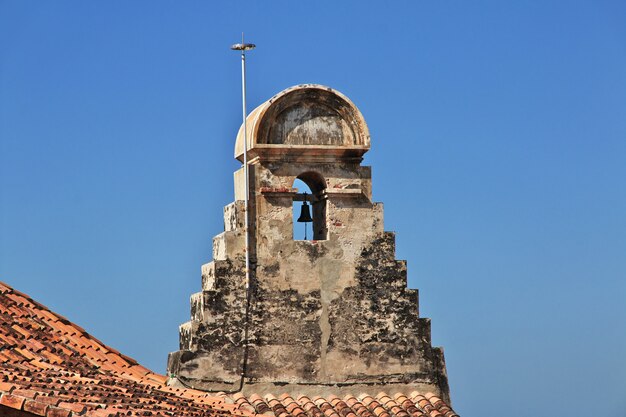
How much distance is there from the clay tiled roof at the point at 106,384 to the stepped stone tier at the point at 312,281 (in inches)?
11.5

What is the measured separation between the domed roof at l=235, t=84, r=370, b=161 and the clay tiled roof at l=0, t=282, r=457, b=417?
289 cm

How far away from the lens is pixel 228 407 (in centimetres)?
1688

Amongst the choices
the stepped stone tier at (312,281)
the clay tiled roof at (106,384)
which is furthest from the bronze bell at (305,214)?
the clay tiled roof at (106,384)

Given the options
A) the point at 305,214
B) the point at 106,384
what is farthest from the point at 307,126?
the point at 106,384

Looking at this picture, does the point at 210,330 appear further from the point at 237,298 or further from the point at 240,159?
the point at 240,159

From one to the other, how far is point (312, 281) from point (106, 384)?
10.0 ft

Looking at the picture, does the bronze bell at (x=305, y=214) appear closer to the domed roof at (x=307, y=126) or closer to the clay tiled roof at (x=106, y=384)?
the domed roof at (x=307, y=126)

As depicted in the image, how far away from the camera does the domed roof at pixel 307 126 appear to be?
18.5 meters

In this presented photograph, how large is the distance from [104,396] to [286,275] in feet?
12.0

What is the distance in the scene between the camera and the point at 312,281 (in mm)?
18438

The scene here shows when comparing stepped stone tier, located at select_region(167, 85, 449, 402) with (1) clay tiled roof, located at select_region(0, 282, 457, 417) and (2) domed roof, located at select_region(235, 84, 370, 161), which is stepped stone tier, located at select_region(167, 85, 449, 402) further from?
(1) clay tiled roof, located at select_region(0, 282, 457, 417)

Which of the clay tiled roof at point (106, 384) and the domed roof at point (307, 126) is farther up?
the domed roof at point (307, 126)

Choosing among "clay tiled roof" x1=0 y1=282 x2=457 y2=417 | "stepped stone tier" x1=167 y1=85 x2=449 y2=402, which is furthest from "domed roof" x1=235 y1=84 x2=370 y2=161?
"clay tiled roof" x1=0 y1=282 x2=457 y2=417

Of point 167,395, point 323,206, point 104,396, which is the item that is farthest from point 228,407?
point 323,206
